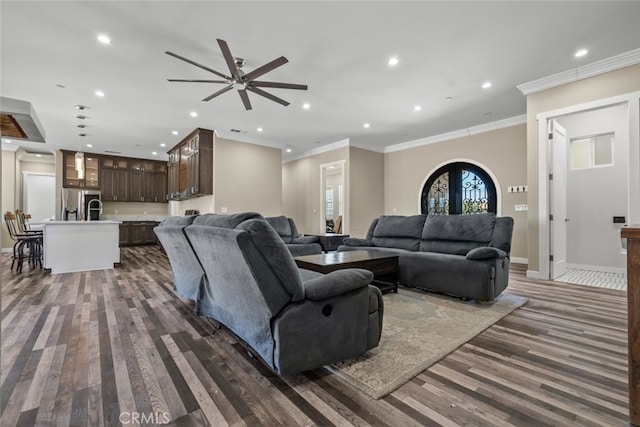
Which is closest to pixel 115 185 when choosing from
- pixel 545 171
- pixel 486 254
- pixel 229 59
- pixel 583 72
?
pixel 229 59

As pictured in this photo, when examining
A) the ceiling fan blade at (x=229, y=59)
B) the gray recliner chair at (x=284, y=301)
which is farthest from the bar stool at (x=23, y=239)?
the gray recliner chair at (x=284, y=301)

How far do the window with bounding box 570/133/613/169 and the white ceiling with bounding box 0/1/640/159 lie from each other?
1194mm

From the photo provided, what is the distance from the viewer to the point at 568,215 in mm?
5605

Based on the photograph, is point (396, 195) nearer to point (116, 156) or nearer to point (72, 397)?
point (72, 397)

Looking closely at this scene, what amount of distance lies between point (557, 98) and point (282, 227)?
4.75 m

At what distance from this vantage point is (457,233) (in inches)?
163

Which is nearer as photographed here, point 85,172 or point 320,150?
point 320,150

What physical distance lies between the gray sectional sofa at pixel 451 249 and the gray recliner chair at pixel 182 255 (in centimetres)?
243

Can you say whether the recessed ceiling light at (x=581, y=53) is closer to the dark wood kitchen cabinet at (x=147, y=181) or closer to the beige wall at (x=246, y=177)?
the beige wall at (x=246, y=177)

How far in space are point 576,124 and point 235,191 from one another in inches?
265

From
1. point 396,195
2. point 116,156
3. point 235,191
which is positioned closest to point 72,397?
point 235,191

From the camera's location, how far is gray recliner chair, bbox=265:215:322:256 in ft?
17.7

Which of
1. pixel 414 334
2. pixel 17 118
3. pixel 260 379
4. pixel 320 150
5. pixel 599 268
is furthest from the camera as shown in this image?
pixel 320 150

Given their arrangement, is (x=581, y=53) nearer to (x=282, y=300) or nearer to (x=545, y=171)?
(x=545, y=171)
